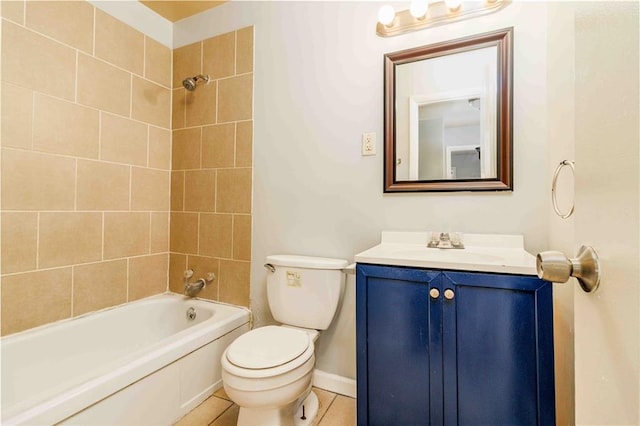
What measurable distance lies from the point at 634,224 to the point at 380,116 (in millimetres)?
1311

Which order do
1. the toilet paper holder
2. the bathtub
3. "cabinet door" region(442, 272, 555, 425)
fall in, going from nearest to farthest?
the toilet paper holder → "cabinet door" region(442, 272, 555, 425) → the bathtub

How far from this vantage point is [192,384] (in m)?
1.47

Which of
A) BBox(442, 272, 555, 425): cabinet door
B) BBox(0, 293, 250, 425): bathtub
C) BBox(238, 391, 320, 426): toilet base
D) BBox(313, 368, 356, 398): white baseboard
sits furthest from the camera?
BBox(313, 368, 356, 398): white baseboard

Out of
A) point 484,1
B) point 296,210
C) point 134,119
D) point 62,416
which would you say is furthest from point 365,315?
point 134,119

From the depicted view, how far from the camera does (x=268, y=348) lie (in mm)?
1233

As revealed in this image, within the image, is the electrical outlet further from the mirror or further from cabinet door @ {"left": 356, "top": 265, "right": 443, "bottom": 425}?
cabinet door @ {"left": 356, "top": 265, "right": 443, "bottom": 425}

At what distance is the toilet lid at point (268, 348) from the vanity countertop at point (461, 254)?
47 centimetres

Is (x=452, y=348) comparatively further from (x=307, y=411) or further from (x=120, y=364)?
(x=120, y=364)

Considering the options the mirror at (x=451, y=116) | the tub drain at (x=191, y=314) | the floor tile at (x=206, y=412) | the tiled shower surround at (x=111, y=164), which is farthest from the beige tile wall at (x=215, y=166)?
the mirror at (x=451, y=116)

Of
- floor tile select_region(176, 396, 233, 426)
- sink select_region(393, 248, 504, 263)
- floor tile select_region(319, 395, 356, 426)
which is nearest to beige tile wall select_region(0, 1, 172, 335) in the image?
floor tile select_region(176, 396, 233, 426)

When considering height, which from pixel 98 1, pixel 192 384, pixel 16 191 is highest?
pixel 98 1

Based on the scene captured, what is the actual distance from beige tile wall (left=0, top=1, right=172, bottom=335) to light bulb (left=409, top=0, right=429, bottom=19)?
5.57ft

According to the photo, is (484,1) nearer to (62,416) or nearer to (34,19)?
Answer: (34,19)

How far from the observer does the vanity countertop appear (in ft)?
3.28
